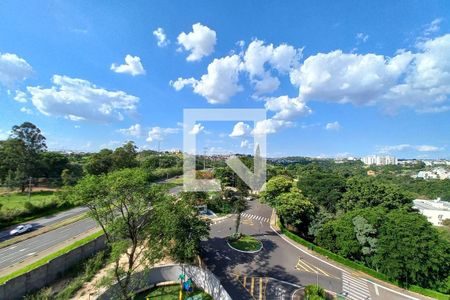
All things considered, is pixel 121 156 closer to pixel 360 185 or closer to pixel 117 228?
pixel 117 228

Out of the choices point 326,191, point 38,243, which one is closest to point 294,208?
point 326,191

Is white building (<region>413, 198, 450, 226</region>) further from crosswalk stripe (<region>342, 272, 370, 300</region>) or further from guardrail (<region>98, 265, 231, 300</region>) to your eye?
guardrail (<region>98, 265, 231, 300</region>)

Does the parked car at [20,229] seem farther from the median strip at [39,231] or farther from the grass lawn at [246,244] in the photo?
the grass lawn at [246,244]

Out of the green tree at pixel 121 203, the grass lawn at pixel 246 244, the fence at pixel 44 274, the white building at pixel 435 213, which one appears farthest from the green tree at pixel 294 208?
the white building at pixel 435 213

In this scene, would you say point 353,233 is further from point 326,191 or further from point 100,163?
point 100,163

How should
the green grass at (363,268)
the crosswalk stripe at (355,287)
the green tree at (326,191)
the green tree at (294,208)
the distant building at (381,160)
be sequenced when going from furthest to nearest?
1. the distant building at (381,160)
2. the green tree at (326,191)
3. the green tree at (294,208)
4. the green grass at (363,268)
5. the crosswalk stripe at (355,287)

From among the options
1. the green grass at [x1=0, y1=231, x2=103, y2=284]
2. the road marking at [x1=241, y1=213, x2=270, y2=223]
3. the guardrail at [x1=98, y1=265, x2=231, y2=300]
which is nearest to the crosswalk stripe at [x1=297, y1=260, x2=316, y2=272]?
the guardrail at [x1=98, y1=265, x2=231, y2=300]
